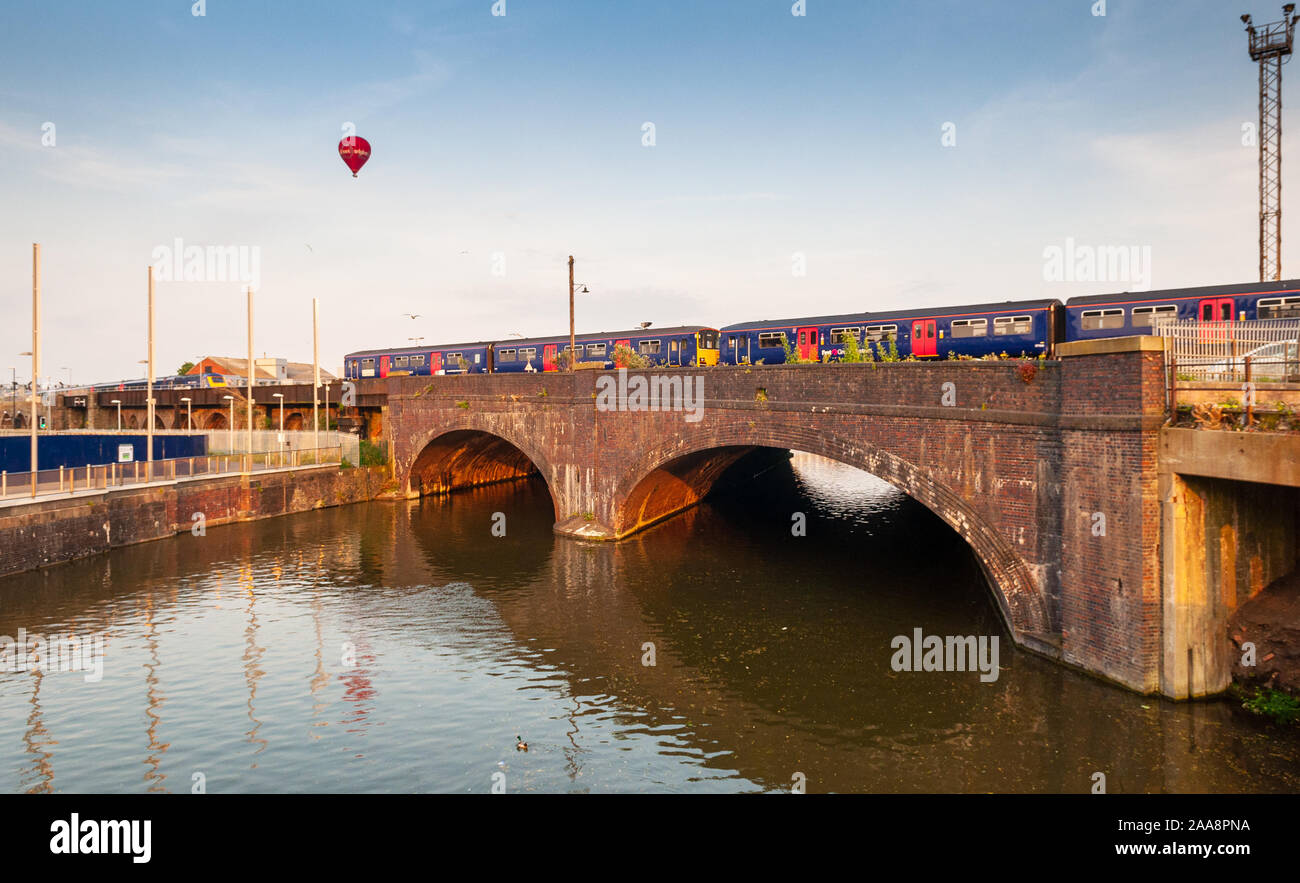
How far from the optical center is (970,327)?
3109cm

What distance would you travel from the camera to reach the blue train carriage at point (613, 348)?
40.1 metres

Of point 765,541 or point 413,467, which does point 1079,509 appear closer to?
point 765,541

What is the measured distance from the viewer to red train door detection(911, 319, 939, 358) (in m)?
32.2

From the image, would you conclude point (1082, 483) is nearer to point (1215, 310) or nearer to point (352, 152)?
point (1215, 310)

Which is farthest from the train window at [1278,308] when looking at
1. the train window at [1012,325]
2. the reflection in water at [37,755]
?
the reflection in water at [37,755]

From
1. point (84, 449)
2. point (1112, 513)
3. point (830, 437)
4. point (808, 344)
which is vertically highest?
point (808, 344)

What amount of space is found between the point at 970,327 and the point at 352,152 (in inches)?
1094

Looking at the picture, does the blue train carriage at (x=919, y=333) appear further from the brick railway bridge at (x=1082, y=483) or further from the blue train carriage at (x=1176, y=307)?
the brick railway bridge at (x=1082, y=483)

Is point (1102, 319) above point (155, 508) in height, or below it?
above

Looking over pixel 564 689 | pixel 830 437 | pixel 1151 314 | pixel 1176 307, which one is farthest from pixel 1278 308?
pixel 564 689

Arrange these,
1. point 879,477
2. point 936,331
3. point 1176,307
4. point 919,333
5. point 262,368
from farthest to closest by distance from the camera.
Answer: point 262,368
point 919,333
point 936,331
point 1176,307
point 879,477

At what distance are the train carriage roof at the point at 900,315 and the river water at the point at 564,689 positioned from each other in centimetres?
999

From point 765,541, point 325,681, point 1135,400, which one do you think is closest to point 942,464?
point 1135,400

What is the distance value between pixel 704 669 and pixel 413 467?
103 feet
